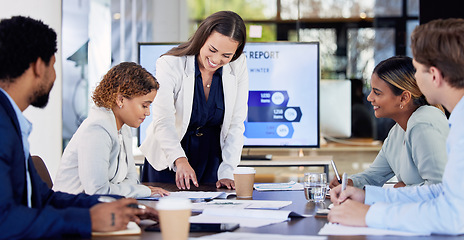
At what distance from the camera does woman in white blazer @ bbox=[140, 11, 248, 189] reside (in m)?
2.60

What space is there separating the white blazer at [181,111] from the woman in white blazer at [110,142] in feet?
0.79

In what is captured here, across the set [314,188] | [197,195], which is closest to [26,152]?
[197,195]

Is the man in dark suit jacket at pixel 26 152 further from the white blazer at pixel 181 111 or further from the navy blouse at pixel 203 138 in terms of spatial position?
the navy blouse at pixel 203 138

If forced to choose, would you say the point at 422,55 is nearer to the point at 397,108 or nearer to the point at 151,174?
the point at 397,108

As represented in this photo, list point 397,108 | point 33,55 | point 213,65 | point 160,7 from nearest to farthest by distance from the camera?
point 33,55 → point 397,108 → point 213,65 → point 160,7

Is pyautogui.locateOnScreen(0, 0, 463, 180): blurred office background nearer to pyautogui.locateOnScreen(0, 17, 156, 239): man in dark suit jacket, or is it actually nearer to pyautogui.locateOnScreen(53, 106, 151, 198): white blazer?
pyautogui.locateOnScreen(53, 106, 151, 198): white blazer

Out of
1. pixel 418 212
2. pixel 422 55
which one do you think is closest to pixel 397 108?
pixel 422 55

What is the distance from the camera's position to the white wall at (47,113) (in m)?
4.36

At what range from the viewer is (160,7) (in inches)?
260

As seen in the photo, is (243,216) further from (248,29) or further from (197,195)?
(248,29)

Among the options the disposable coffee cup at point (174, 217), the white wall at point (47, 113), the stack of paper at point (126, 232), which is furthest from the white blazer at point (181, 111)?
the white wall at point (47, 113)

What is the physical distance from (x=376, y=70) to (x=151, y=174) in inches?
44.4

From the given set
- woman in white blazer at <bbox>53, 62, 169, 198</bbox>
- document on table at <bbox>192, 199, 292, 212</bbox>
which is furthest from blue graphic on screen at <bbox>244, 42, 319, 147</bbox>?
document on table at <bbox>192, 199, 292, 212</bbox>

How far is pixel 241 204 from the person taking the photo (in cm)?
183
